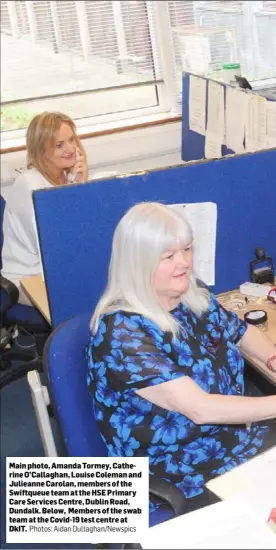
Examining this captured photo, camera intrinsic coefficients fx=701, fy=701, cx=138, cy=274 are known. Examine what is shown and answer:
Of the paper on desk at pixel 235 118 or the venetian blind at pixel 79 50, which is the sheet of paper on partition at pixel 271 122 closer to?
the paper on desk at pixel 235 118

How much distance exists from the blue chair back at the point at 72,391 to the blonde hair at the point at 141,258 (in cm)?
7

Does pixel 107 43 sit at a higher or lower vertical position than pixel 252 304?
higher

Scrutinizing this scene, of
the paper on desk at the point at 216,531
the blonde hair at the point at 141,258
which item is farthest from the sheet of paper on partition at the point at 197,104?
the paper on desk at the point at 216,531

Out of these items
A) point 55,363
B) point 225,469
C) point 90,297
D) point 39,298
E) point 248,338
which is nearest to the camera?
point 55,363

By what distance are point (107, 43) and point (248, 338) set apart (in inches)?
103

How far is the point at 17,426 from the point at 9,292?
0.60 meters

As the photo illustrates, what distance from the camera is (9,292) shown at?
2.76 m

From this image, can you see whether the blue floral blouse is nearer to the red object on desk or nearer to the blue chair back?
the blue chair back

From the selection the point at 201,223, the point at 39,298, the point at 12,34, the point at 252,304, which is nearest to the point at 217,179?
the point at 201,223

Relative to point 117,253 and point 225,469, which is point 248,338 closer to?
point 225,469

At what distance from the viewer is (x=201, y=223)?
2172 mm

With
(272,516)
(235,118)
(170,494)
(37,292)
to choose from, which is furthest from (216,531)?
(235,118)

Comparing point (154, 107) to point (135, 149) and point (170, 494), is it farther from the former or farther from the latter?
point (170, 494)

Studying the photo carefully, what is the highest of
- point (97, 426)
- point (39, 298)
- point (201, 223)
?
point (201, 223)
